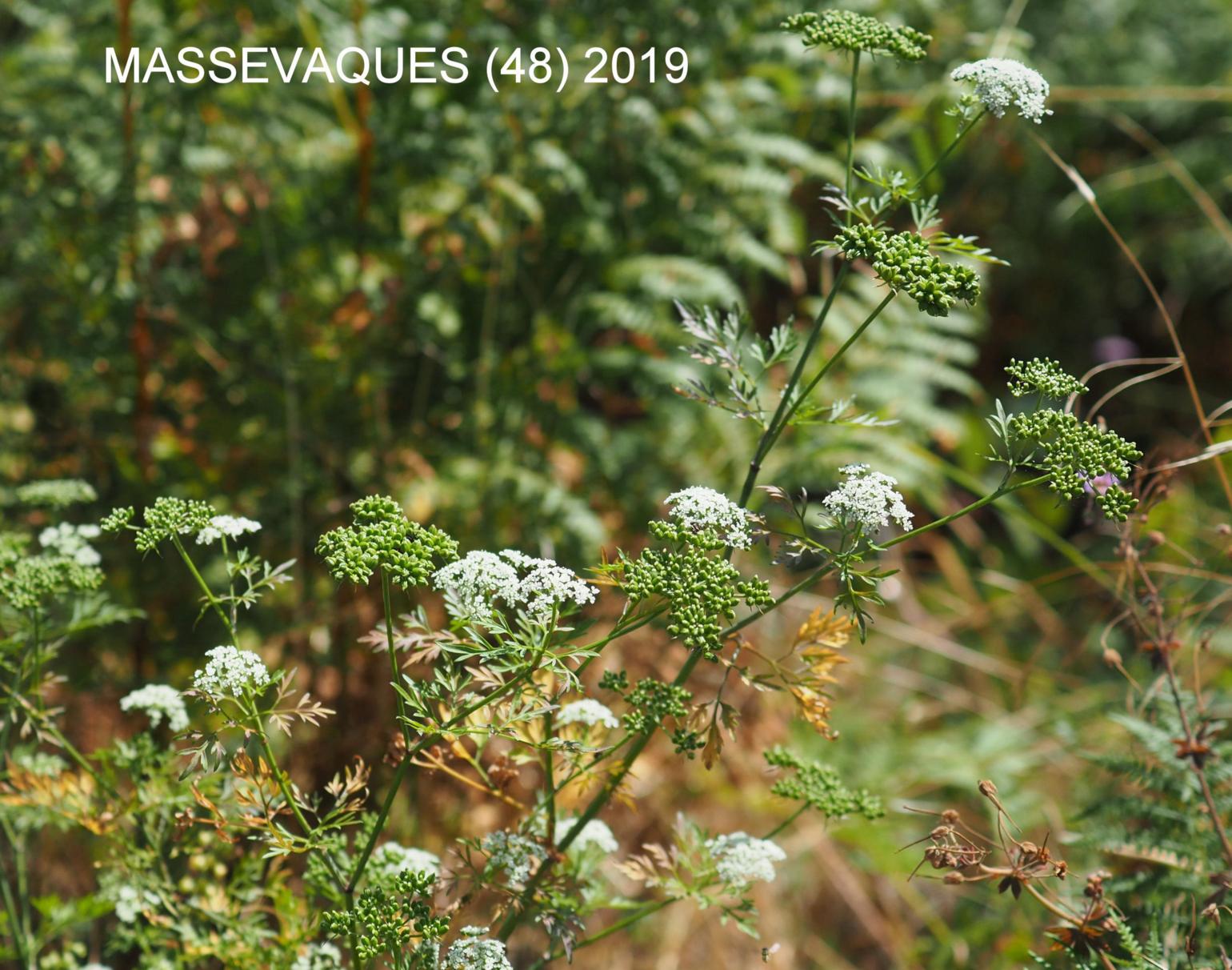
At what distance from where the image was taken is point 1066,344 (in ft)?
14.4

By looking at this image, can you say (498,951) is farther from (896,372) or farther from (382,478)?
(896,372)

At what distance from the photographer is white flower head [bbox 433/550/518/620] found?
1159mm

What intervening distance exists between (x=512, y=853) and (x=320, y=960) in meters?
0.33

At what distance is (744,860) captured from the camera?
140 centimetres

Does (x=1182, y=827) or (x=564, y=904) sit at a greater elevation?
(x=1182, y=827)

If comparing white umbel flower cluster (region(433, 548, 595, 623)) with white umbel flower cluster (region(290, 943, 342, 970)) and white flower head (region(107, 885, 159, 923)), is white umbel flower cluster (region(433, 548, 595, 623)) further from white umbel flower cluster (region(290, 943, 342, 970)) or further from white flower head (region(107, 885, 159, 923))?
white flower head (region(107, 885, 159, 923))

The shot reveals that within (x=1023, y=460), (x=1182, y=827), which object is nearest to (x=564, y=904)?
(x=1023, y=460)

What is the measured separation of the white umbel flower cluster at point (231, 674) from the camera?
116cm

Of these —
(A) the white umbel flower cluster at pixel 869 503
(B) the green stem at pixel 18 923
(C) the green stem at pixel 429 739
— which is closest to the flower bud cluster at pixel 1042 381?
(A) the white umbel flower cluster at pixel 869 503

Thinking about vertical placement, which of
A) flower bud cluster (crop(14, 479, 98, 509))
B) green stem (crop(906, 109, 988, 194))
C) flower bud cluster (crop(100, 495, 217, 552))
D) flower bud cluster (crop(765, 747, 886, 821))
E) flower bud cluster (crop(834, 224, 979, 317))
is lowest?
flower bud cluster (crop(765, 747, 886, 821))

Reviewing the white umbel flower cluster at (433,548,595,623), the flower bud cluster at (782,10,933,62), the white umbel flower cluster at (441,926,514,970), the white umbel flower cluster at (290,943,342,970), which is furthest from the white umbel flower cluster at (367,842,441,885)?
the flower bud cluster at (782,10,933,62)

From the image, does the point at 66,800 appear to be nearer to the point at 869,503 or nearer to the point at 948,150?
the point at 869,503

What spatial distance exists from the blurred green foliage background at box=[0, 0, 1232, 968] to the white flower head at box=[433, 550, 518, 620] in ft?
4.17

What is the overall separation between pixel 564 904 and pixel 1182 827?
3.55 feet
